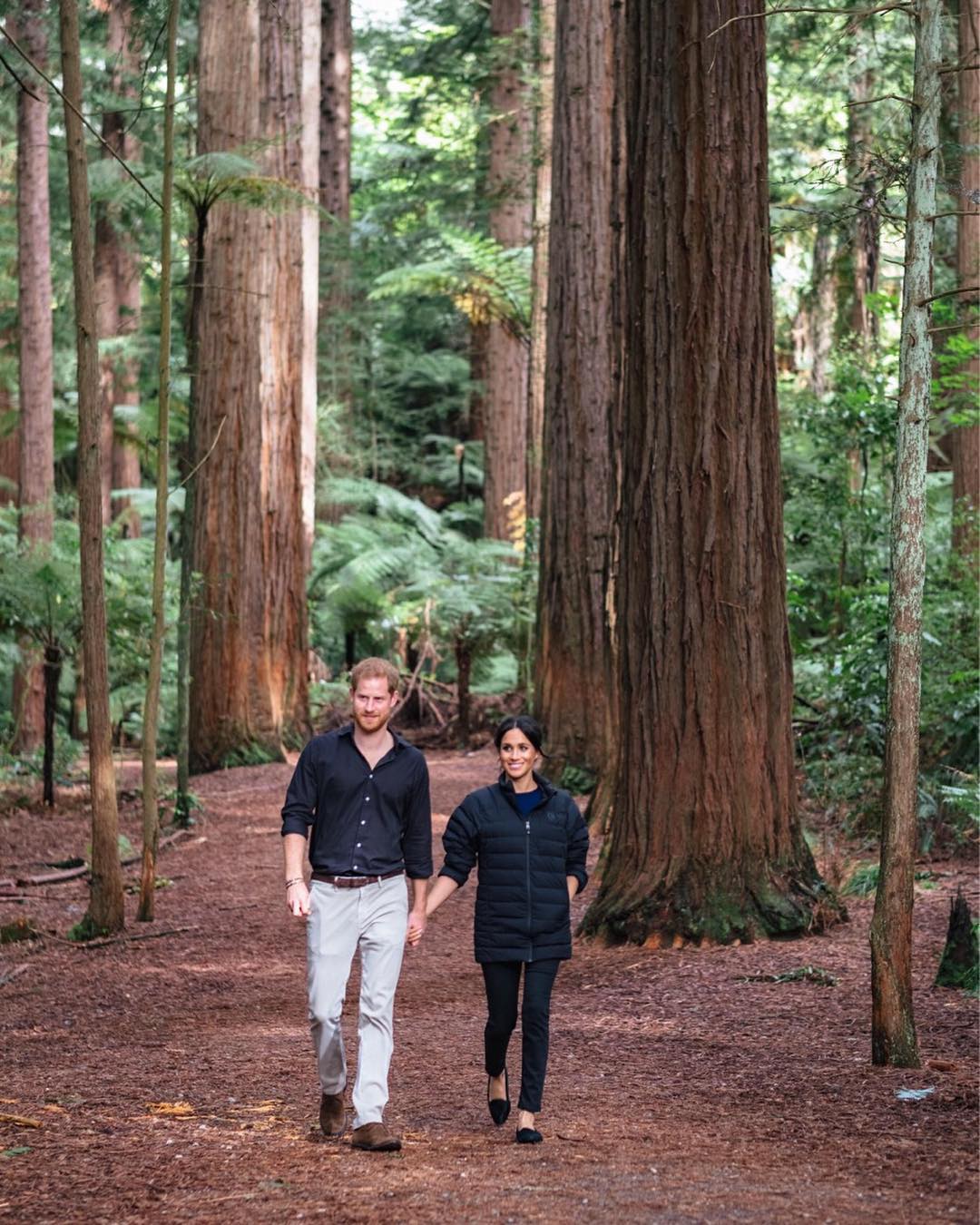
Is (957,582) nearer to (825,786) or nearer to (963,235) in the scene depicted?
(825,786)

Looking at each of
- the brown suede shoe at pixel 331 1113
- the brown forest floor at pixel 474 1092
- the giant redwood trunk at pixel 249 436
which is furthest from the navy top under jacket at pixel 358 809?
the giant redwood trunk at pixel 249 436

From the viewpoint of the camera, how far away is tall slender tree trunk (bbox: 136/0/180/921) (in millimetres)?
8992

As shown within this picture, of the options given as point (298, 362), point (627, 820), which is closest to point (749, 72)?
point (627, 820)

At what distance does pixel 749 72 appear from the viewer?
8359mm

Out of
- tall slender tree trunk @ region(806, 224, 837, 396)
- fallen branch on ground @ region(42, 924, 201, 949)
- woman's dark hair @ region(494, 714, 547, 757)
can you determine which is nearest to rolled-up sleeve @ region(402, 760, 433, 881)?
woman's dark hair @ region(494, 714, 547, 757)

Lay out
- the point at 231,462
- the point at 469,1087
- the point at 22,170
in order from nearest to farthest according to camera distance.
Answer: the point at 469,1087
the point at 231,462
the point at 22,170

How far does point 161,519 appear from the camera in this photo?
892cm

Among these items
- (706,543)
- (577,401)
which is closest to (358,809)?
(706,543)

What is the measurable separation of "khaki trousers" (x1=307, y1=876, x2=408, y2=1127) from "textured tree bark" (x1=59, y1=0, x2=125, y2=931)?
3728mm

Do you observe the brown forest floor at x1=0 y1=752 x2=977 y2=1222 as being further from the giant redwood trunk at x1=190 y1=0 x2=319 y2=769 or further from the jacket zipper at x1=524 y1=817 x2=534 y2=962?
the giant redwood trunk at x1=190 y1=0 x2=319 y2=769

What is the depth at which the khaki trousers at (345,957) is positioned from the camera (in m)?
4.84

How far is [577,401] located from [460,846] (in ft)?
30.6

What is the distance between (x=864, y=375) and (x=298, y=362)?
6.34 m

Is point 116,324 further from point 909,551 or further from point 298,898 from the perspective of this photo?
point 298,898
